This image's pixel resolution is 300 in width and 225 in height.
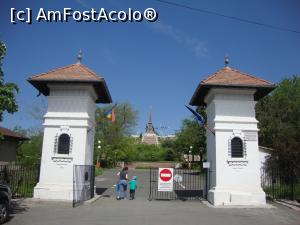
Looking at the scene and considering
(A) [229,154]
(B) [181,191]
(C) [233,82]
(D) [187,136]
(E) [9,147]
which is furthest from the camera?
(D) [187,136]

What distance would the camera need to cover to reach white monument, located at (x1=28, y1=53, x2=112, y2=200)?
17.4m

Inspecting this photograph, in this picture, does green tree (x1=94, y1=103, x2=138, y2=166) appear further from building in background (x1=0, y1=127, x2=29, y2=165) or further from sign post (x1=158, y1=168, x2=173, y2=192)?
sign post (x1=158, y1=168, x2=173, y2=192)

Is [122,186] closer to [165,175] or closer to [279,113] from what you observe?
[165,175]

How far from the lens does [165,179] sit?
1820 cm

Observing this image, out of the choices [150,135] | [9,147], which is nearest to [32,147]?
[9,147]

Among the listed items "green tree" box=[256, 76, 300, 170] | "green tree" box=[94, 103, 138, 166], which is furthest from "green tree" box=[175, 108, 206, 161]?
"green tree" box=[256, 76, 300, 170]

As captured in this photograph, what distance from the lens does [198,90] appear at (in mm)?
18656

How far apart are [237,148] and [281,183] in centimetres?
726

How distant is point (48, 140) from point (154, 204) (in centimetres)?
626

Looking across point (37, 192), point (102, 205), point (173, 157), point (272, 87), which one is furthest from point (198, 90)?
point (173, 157)

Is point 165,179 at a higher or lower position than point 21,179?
higher

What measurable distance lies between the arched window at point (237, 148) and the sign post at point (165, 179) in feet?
10.8

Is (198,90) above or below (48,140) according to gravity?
above

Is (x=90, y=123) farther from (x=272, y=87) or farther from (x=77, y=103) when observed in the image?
(x=272, y=87)
